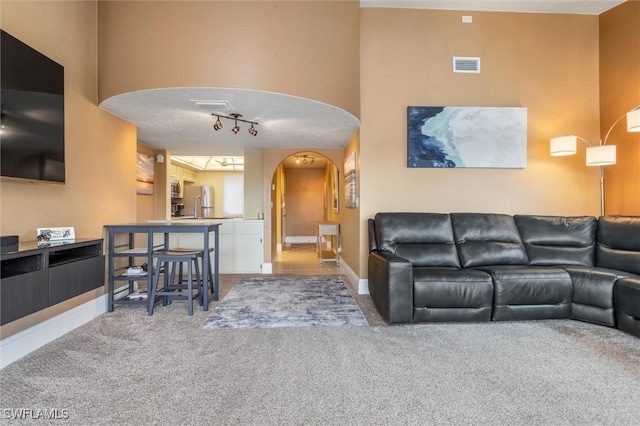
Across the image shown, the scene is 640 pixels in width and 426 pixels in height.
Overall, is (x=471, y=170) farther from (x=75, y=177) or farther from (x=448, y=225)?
(x=75, y=177)

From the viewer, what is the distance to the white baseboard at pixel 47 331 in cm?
201

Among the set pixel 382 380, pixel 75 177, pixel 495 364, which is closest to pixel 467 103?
pixel 495 364

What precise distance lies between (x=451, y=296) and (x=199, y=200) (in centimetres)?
673

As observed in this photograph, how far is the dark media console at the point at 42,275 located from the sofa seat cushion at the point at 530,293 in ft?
11.8

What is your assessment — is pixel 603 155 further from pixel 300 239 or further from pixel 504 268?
pixel 300 239

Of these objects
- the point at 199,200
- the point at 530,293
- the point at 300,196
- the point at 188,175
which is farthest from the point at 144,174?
the point at 300,196

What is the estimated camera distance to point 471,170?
147 inches

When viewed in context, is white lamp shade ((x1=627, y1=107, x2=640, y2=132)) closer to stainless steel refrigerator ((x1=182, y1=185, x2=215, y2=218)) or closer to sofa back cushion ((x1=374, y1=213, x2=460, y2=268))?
sofa back cushion ((x1=374, y1=213, x2=460, y2=268))

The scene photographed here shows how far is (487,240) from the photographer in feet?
10.6

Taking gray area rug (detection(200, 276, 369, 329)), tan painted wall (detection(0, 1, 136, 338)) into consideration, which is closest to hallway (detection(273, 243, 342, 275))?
gray area rug (detection(200, 276, 369, 329))

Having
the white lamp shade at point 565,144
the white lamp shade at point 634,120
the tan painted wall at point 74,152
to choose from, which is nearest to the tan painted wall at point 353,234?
the white lamp shade at point 565,144

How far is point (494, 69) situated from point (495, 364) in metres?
3.58

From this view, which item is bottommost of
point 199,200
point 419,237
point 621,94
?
point 419,237

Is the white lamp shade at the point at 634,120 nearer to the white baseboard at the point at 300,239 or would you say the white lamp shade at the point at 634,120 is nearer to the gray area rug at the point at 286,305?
the gray area rug at the point at 286,305
